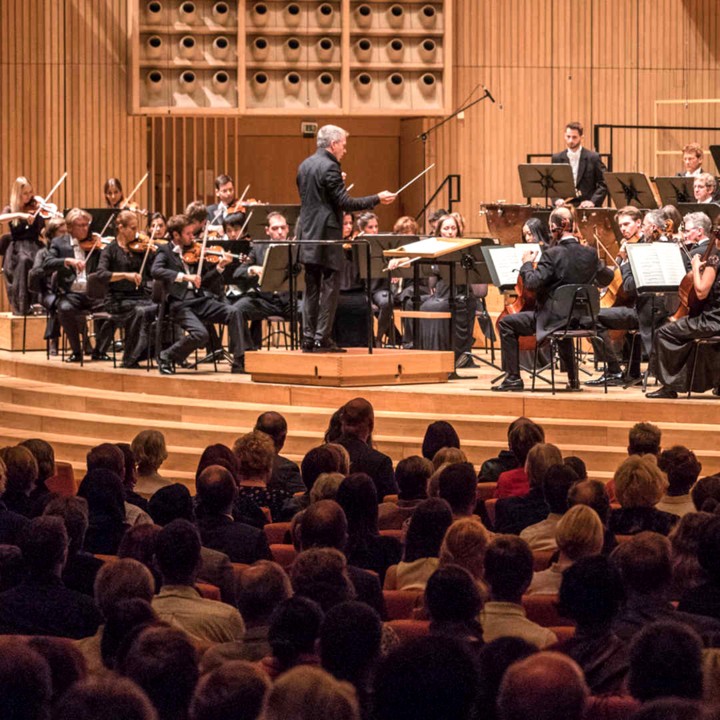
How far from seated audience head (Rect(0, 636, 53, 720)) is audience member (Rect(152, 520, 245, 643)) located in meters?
1.25

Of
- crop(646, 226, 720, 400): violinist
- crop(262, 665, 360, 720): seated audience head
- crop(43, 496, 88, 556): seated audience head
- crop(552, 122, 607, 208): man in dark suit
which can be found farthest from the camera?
crop(552, 122, 607, 208): man in dark suit

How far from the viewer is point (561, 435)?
813cm

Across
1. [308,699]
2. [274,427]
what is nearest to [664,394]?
[274,427]

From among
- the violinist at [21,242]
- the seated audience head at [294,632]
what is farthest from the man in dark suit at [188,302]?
the seated audience head at [294,632]

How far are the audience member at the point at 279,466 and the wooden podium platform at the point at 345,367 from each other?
2.21 metres

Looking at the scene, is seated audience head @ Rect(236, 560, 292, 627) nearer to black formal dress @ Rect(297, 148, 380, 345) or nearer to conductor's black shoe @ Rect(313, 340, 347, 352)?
black formal dress @ Rect(297, 148, 380, 345)

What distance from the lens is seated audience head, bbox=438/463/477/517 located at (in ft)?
16.7

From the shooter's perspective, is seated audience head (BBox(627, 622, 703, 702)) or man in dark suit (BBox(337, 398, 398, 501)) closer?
seated audience head (BBox(627, 622, 703, 702))

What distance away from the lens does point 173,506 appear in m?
4.93

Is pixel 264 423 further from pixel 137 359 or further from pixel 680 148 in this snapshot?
pixel 680 148

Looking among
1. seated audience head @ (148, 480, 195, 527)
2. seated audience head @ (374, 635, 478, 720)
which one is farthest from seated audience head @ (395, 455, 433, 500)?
seated audience head @ (374, 635, 478, 720)

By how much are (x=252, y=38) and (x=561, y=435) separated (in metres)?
6.86

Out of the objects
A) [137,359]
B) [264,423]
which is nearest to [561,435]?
[264,423]

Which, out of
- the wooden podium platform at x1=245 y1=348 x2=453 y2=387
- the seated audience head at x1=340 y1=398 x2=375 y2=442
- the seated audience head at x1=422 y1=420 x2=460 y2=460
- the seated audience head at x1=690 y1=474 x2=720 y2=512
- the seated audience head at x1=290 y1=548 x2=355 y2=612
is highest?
the wooden podium platform at x1=245 y1=348 x2=453 y2=387
